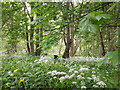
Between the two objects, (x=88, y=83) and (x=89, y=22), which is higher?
(x=89, y=22)

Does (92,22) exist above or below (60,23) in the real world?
below

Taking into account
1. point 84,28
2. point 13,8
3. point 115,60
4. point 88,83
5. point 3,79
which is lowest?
point 88,83

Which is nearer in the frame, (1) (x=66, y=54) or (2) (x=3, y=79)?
Answer: (2) (x=3, y=79)

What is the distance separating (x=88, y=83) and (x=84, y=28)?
3.87 feet

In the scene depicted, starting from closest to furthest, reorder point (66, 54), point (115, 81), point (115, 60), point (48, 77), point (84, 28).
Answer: point (115, 60)
point (84, 28)
point (115, 81)
point (48, 77)
point (66, 54)

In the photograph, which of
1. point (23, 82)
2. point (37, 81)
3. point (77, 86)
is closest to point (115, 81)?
point (77, 86)

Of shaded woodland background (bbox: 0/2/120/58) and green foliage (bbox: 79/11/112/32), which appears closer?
green foliage (bbox: 79/11/112/32)

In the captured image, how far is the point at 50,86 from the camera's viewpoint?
186cm

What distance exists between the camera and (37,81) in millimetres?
2010

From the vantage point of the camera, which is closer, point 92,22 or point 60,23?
point 92,22

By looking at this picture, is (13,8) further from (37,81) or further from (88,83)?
(88,83)

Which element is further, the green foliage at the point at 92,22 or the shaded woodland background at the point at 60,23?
the shaded woodland background at the point at 60,23

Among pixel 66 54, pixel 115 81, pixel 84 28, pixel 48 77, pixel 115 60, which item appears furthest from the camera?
pixel 66 54

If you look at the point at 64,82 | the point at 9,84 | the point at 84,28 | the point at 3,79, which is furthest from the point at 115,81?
the point at 3,79
